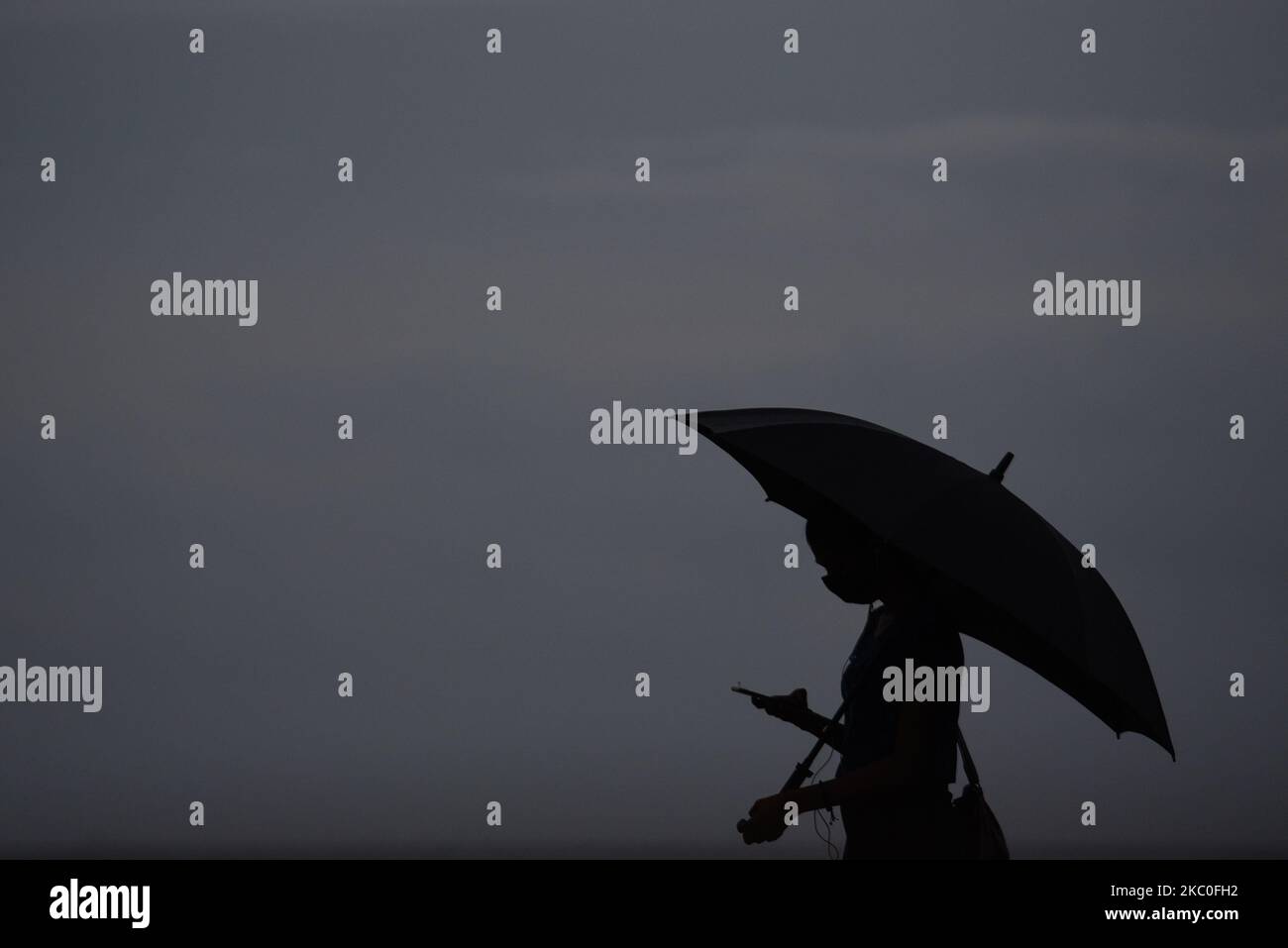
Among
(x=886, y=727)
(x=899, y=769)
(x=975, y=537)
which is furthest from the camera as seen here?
(x=975, y=537)

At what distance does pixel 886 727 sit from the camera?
3.93 metres

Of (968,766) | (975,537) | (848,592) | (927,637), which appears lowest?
(968,766)

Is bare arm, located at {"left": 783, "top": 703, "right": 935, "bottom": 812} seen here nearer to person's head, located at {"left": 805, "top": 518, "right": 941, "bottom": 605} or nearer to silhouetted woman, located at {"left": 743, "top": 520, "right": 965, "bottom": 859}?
silhouetted woman, located at {"left": 743, "top": 520, "right": 965, "bottom": 859}

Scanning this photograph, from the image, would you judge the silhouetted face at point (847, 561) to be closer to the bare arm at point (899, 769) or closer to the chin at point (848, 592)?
the chin at point (848, 592)

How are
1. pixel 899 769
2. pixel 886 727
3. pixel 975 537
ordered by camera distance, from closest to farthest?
1. pixel 899 769
2. pixel 886 727
3. pixel 975 537

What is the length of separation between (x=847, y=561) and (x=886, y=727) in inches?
17.5

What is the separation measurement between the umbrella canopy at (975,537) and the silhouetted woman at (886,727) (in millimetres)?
105

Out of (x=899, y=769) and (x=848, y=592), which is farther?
(x=848, y=592)

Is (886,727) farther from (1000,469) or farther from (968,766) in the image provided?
(1000,469)

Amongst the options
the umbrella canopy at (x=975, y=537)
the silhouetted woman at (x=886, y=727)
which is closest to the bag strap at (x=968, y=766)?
the silhouetted woman at (x=886, y=727)

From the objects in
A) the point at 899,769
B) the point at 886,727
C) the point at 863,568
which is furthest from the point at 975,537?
the point at 899,769

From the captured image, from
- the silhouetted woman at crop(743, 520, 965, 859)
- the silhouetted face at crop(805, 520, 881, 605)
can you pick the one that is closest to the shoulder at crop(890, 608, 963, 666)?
the silhouetted woman at crop(743, 520, 965, 859)
